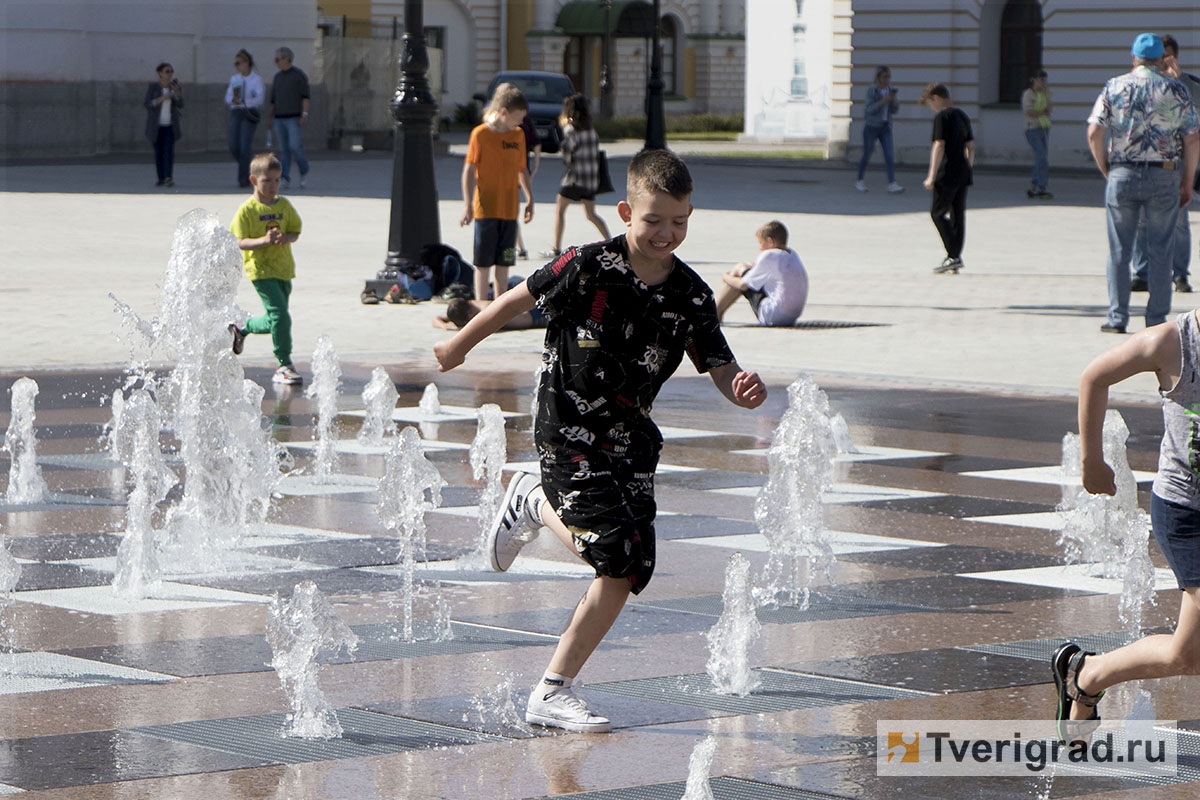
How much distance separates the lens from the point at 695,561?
23.6ft

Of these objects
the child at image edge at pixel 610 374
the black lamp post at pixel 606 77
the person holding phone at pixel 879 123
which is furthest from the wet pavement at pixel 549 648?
the black lamp post at pixel 606 77

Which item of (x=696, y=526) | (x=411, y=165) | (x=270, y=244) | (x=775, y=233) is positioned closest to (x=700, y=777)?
(x=696, y=526)

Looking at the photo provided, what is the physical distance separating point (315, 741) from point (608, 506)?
920 mm

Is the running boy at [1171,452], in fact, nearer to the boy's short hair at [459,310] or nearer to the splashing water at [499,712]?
the splashing water at [499,712]

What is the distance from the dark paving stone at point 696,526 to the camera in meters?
7.70

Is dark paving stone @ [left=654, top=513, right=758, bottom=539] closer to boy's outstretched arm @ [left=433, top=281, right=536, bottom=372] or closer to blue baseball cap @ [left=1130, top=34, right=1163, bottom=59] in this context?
boy's outstretched arm @ [left=433, top=281, right=536, bottom=372]

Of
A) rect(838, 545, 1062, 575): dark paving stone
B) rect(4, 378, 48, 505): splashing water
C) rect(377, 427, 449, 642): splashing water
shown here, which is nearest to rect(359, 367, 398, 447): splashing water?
rect(4, 378, 48, 505): splashing water

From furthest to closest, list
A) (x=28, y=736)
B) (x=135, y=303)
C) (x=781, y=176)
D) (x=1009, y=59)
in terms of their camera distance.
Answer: (x=1009, y=59) → (x=781, y=176) → (x=135, y=303) → (x=28, y=736)

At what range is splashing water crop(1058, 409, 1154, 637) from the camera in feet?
21.1

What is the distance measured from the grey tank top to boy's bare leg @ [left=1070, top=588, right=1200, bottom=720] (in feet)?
0.73

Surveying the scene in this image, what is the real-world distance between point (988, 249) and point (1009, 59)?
70.6 feet

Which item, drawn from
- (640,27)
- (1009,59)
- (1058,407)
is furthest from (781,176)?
(640,27)

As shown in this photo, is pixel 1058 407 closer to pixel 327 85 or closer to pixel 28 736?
pixel 28 736

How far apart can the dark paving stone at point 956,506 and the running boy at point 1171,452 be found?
3.48 metres
